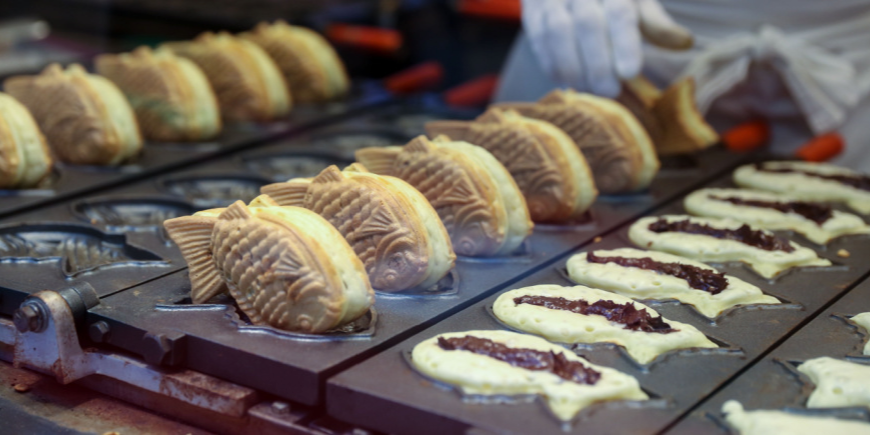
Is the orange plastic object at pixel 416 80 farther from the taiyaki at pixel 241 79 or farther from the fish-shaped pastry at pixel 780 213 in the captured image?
the fish-shaped pastry at pixel 780 213

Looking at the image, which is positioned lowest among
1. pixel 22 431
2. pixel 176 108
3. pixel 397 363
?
pixel 22 431

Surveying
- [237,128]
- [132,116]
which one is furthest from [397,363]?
[237,128]

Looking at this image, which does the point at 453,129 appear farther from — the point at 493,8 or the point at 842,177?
the point at 493,8

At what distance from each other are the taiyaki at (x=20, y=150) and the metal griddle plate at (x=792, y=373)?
8.14ft

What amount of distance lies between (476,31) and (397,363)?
13.2 feet

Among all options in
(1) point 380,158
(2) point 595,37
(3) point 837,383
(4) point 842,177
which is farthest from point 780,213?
(1) point 380,158

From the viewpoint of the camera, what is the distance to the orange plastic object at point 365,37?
17.8 feet

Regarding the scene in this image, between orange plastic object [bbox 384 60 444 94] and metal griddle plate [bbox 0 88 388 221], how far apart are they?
0.18 meters

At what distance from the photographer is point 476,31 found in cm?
585

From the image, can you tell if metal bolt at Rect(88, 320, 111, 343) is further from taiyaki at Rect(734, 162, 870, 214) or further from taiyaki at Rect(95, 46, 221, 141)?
taiyaki at Rect(734, 162, 870, 214)

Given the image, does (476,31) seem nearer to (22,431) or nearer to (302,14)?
(302,14)

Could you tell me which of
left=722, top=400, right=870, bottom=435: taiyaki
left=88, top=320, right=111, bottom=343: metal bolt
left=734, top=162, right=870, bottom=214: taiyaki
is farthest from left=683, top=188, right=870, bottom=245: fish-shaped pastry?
left=88, top=320, right=111, bottom=343: metal bolt

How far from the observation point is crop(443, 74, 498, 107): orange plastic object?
516cm

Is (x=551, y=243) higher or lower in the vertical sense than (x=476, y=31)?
lower
